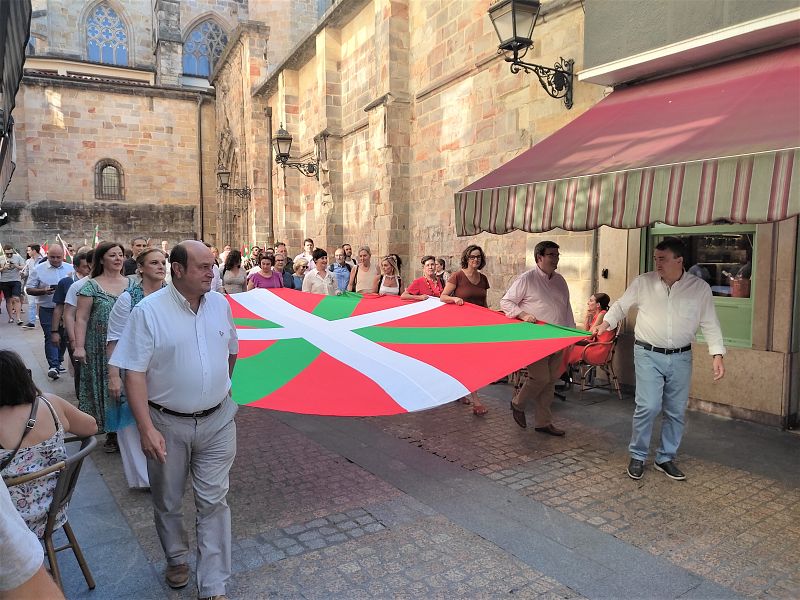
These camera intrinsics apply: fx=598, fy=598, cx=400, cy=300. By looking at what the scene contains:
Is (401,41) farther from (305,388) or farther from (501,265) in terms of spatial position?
(305,388)

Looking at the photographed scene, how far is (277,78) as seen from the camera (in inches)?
822

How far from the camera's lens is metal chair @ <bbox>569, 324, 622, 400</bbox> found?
22.0ft

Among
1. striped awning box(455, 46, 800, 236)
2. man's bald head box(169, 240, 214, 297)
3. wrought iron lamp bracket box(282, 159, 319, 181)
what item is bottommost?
man's bald head box(169, 240, 214, 297)

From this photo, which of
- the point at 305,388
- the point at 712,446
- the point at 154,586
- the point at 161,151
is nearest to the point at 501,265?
the point at 712,446

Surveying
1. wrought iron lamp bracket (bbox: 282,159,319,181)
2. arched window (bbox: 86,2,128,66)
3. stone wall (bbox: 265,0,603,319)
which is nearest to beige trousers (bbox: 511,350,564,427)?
stone wall (bbox: 265,0,603,319)

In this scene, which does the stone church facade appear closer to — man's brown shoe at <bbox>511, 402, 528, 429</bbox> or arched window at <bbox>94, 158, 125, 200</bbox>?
arched window at <bbox>94, 158, 125, 200</bbox>

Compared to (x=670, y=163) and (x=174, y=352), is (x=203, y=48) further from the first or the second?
(x=174, y=352)

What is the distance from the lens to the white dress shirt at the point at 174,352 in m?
2.80

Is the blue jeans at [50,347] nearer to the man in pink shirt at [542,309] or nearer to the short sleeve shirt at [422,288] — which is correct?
the short sleeve shirt at [422,288]

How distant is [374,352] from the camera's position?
4.92 meters

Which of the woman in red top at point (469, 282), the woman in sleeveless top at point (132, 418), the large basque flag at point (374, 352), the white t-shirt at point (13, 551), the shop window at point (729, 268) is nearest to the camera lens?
the white t-shirt at point (13, 551)

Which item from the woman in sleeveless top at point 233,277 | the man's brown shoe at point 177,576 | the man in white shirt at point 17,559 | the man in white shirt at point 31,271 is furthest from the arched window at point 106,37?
the man in white shirt at point 17,559

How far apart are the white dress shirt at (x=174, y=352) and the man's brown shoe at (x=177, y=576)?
2.90 ft

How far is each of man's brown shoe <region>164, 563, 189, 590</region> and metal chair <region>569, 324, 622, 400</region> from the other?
4880mm
